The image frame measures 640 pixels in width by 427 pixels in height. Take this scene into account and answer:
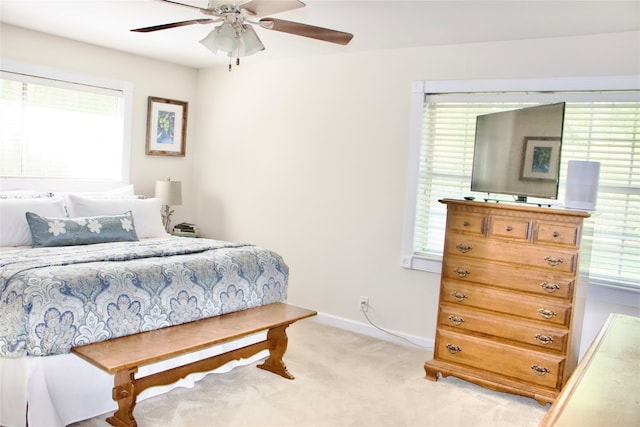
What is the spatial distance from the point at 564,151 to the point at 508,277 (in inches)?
41.1

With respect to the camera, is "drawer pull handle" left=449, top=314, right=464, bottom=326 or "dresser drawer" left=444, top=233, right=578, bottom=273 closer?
"dresser drawer" left=444, top=233, right=578, bottom=273

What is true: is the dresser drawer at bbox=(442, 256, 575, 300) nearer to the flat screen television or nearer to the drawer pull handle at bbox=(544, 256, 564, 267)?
the drawer pull handle at bbox=(544, 256, 564, 267)

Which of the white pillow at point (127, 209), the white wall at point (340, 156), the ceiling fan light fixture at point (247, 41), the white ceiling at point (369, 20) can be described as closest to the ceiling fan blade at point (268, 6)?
the ceiling fan light fixture at point (247, 41)

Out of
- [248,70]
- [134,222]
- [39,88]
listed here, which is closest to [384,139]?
[248,70]

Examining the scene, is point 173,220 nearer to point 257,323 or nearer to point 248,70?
point 248,70

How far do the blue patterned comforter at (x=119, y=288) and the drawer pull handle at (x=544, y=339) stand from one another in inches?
63.5

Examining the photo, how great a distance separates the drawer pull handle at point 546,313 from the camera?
3.13 m

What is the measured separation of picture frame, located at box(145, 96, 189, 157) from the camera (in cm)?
529

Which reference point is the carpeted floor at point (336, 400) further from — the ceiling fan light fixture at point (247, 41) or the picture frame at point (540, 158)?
the ceiling fan light fixture at point (247, 41)

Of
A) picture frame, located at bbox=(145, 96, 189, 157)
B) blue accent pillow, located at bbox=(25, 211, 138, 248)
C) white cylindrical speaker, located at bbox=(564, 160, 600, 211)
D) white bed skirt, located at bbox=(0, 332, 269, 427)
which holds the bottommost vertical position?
white bed skirt, located at bbox=(0, 332, 269, 427)

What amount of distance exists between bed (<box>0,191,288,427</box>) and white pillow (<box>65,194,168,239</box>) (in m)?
0.01

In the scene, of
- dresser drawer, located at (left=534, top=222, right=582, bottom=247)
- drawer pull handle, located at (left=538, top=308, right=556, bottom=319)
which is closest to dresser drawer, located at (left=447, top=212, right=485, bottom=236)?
dresser drawer, located at (left=534, top=222, right=582, bottom=247)

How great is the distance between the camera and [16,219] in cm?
364

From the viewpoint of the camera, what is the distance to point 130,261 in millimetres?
3074
